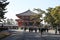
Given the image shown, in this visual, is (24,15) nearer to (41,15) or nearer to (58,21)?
(41,15)

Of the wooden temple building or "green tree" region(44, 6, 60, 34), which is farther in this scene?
the wooden temple building

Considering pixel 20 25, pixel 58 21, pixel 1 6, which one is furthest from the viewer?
pixel 20 25

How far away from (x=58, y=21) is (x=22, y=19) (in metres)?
50.5

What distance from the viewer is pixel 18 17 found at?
4237 inches

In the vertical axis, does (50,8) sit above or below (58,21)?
above

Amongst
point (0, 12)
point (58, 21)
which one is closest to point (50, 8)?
point (58, 21)

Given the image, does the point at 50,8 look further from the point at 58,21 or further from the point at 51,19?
the point at 58,21

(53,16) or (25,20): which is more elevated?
(25,20)

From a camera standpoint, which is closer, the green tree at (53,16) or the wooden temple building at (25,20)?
the green tree at (53,16)

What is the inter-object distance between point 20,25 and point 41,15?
139 ft

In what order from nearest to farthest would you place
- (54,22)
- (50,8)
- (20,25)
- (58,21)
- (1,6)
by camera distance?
(1,6), (58,21), (54,22), (50,8), (20,25)

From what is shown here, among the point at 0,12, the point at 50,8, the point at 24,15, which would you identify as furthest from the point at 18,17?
the point at 0,12

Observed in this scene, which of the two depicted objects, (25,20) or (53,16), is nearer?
(53,16)

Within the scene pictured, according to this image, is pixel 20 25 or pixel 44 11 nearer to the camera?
pixel 44 11
